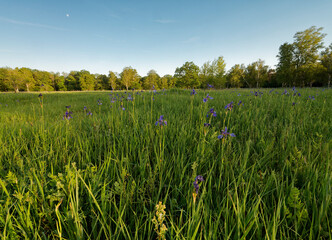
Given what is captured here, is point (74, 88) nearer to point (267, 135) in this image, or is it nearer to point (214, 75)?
point (214, 75)

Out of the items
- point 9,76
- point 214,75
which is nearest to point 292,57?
point 214,75

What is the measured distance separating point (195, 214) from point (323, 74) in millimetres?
59780

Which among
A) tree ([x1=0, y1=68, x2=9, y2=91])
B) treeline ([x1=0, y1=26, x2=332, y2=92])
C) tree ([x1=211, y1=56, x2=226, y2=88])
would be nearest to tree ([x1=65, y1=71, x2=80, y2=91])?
treeline ([x1=0, y1=26, x2=332, y2=92])

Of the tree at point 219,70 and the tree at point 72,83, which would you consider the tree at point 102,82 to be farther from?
the tree at point 219,70

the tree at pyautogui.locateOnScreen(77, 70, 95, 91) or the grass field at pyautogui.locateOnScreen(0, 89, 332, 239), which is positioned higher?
the tree at pyautogui.locateOnScreen(77, 70, 95, 91)

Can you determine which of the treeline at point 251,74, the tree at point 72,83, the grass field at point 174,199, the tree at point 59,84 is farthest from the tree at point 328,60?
the tree at point 59,84

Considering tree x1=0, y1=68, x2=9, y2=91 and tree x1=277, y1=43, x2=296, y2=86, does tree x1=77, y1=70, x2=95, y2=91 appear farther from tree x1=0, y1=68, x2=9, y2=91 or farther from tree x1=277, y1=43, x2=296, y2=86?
tree x1=277, y1=43, x2=296, y2=86

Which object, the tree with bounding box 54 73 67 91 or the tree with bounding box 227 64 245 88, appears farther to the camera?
the tree with bounding box 54 73 67 91

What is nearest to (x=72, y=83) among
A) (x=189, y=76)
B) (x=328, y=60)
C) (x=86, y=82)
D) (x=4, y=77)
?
(x=86, y=82)

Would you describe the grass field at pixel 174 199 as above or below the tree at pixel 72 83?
below

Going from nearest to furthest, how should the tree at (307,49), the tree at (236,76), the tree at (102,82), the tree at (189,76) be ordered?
the tree at (307,49)
the tree at (189,76)
the tree at (236,76)
the tree at (102,82)

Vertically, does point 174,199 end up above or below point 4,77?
below

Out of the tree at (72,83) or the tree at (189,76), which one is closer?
the tree at (189,76)

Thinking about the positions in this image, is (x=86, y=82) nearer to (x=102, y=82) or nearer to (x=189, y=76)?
(x=102, y=82)
